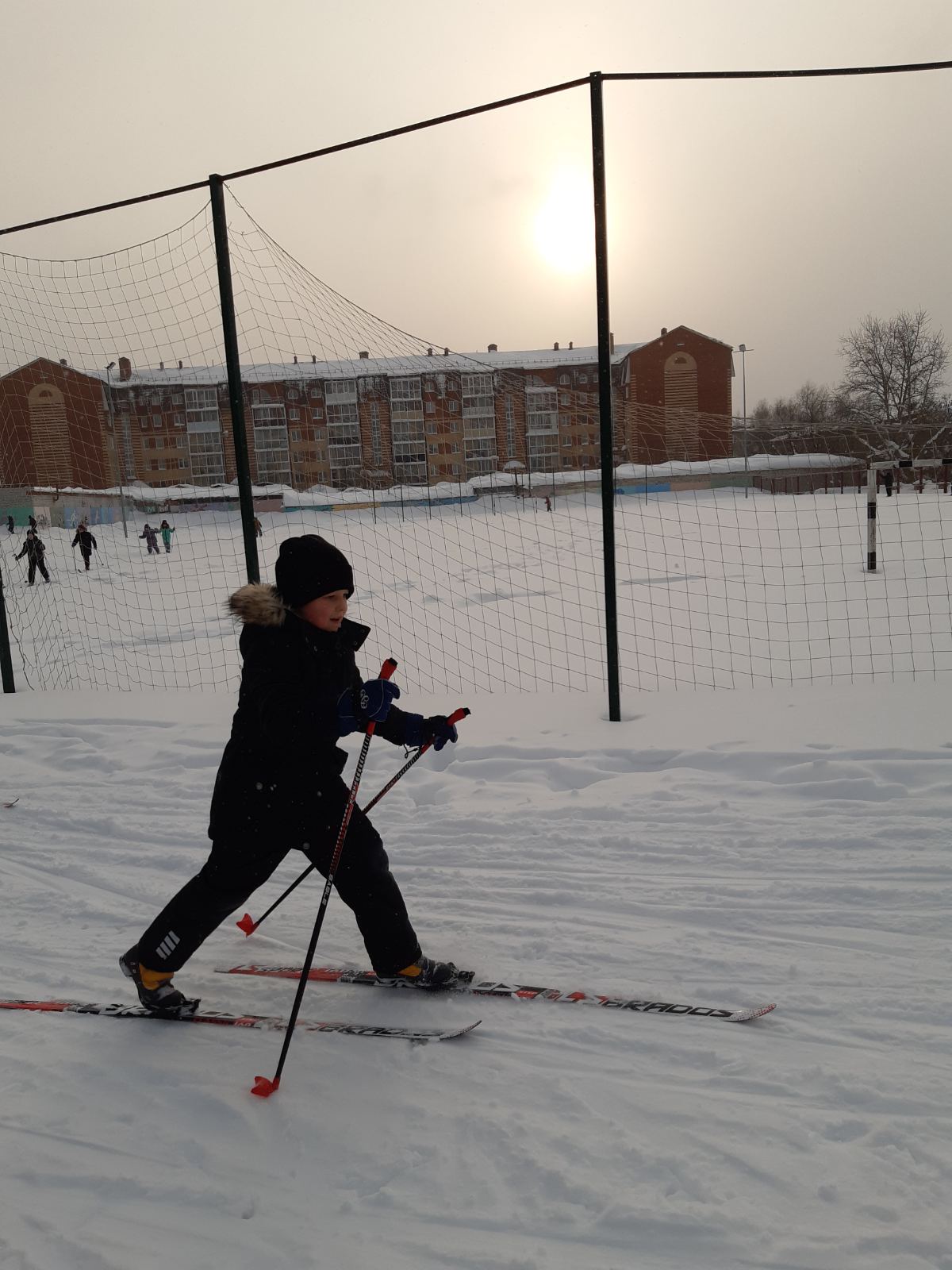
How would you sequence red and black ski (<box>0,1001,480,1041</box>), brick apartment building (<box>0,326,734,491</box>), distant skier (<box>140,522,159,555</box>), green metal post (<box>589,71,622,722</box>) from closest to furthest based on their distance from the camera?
red and black ski (<box>0,1001,480,1041</box>) → green metal post (<box>589,71,622,722</box>) → brick apartment building (<box>0,326,734,491</box>) → distant skier (<box>140,522,159,555</box>)

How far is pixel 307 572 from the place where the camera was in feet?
8.55

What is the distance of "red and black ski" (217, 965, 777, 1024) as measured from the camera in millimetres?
2605

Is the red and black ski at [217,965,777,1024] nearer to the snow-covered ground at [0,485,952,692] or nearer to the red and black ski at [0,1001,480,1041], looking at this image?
the red and black ski at [0,1001,480,1041]

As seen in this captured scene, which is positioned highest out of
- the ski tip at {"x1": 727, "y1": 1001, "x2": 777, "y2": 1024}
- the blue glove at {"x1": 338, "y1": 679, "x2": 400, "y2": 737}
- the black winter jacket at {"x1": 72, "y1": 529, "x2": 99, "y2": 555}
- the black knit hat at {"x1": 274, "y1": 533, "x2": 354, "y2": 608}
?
the black knit hat at {"x1": 274, "y1": 533, "x2": 354, "y2": 608}

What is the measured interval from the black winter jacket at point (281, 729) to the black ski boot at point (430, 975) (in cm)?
57

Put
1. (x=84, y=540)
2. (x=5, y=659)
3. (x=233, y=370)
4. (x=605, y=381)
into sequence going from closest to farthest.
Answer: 1. (x=605, y=381)
2. (x=233, y=370)
3. (x=5, y=659)
4. (x=84, y=540)

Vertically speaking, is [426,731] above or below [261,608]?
below

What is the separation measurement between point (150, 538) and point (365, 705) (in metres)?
18.9

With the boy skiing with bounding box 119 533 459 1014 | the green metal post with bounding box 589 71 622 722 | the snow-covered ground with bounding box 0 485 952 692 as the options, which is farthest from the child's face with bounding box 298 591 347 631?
the snow-covered ground with bounding box 0 485 952 692

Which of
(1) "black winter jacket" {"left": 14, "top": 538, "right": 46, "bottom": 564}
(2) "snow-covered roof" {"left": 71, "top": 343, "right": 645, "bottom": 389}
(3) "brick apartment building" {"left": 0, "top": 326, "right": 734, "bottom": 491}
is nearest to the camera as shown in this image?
(2) "snow-covered roof" {"left": 71, "top": 343, "right": 645, "bottom": 389}

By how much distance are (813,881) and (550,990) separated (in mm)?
1294

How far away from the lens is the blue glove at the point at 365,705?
8.12 ft

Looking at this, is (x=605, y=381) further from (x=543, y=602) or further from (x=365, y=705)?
(x=543, y=602)

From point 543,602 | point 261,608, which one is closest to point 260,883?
point 261,608
